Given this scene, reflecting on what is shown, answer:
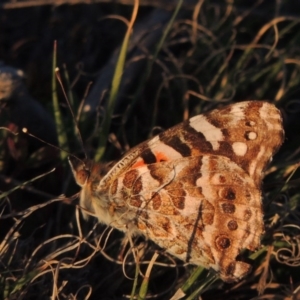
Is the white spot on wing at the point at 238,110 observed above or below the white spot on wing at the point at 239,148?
above

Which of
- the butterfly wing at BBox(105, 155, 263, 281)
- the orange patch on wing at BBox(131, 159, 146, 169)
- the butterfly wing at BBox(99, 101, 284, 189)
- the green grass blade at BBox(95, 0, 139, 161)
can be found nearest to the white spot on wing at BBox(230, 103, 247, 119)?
the butterfly wing at BBox(99, 101, 284, 189)

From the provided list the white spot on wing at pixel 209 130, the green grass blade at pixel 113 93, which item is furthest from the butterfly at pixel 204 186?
the green grass blade at pixel 113 93

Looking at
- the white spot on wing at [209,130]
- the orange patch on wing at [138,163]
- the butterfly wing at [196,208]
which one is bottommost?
the butterfly wing at [196,208]

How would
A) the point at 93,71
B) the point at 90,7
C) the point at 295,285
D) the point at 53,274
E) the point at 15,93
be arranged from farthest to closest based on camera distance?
1. the point at 90,7
2. the point at 93,71
3. the point at 15,93
4. the point at 295,285
5. the point at 53,274

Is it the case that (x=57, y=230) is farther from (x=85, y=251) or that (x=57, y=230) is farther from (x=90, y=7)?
(x=90, y=7)

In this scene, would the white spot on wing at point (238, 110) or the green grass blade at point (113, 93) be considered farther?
the green grass blade at point (113, 93)

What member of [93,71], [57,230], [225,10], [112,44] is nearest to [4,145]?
[57,230]

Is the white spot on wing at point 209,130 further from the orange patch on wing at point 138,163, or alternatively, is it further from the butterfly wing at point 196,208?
the orange patch on wing at point 138,163
